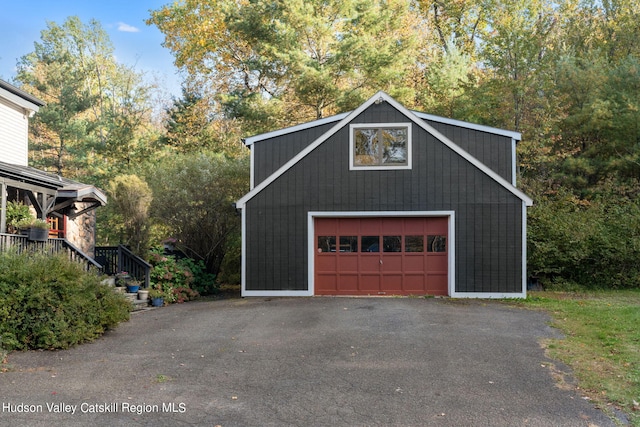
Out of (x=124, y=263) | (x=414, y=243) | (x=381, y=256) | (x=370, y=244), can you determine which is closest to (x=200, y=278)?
(x=124, y=263)

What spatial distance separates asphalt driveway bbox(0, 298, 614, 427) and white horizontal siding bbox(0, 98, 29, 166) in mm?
8381

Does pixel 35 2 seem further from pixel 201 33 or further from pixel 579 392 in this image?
pixel 579 392

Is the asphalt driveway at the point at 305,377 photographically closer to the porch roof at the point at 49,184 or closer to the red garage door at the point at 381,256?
the red garage door at the point at 381,256

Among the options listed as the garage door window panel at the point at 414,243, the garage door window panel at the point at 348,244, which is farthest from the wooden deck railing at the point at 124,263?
the garage door window panel at the point at 414,243

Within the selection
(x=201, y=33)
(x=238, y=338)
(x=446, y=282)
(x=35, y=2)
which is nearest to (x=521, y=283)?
(x=446, y=282)

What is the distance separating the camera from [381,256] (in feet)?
54.7

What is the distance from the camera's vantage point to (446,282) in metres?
16.5

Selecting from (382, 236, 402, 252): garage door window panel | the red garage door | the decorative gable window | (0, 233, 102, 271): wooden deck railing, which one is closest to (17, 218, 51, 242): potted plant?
(0, 233, 102, 271): wooden deck railing

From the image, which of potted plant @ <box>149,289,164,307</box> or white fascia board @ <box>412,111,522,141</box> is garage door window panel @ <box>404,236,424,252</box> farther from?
potted plant @ <box>149,289,164,307</box>

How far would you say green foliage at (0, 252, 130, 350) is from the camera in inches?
353

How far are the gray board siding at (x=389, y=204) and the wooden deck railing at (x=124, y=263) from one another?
2989 mm

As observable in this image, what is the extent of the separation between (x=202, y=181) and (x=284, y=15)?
10.0 meters

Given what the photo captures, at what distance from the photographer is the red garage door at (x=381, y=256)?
54.3ft

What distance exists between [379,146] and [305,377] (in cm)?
1063
